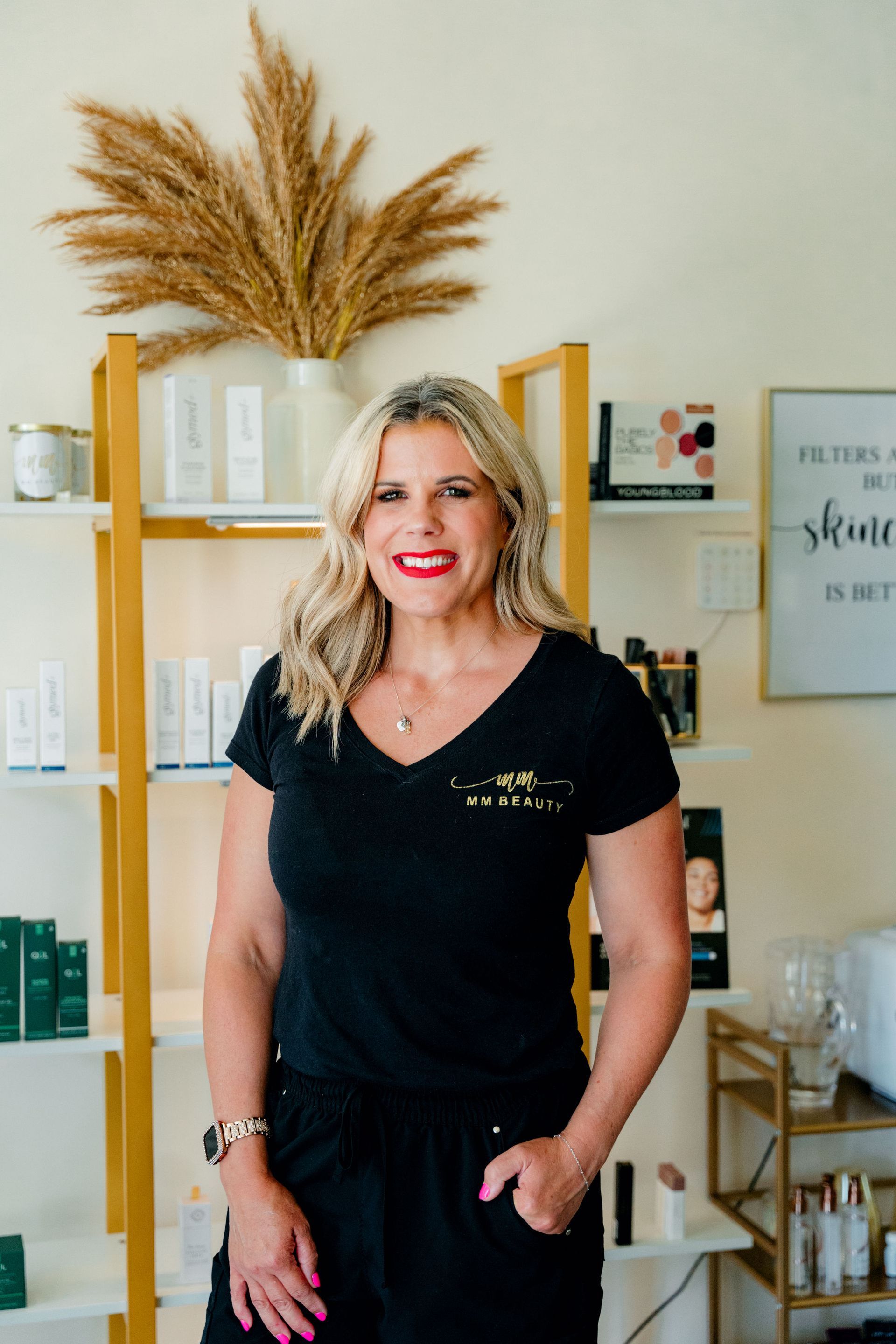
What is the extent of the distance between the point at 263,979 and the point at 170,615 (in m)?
1.04

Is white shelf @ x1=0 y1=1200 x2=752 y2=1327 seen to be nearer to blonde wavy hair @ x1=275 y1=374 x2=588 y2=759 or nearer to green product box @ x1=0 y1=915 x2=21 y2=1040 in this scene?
green product box @ x1=0 y1=915 x2=21 y2=1040

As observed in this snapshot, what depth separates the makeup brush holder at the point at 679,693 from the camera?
2.33 meters

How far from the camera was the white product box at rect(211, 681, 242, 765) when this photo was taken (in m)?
2.13

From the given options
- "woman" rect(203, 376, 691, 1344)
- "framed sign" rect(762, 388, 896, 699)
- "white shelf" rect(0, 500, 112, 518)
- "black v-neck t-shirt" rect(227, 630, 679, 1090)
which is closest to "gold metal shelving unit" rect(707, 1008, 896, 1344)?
"framed sign" rect(762, 388, 896, 699)

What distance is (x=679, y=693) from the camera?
2342 mm

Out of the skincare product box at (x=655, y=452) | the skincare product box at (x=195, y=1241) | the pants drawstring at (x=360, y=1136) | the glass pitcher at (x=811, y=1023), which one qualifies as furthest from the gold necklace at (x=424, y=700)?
the glass pitcher at (x=811, y=1023)

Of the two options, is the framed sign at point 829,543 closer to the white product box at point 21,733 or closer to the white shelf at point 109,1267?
the white shelf at point 109,1267

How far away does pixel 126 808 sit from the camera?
6.59 ft

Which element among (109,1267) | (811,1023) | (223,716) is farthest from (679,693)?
(109,1267)

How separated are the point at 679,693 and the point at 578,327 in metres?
0.81

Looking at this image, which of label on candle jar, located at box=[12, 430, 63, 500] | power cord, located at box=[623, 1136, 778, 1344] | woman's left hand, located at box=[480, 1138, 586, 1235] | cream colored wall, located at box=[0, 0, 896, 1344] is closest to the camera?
woman's left hand, located at box=[480, 1138, 586, 1235]

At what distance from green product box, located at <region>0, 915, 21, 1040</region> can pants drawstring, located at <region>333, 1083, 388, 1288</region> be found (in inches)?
36.8

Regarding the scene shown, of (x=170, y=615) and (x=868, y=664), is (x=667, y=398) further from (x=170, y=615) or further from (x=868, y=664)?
(x=170, y=615)

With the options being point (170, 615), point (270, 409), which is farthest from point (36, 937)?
point (270, 409)
